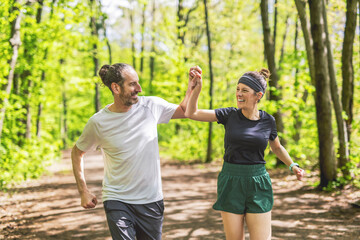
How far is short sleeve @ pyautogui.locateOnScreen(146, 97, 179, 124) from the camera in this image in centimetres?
323

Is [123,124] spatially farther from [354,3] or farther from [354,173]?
[354,3]

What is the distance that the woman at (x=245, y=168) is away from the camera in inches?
127

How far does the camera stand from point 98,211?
25.5 feet

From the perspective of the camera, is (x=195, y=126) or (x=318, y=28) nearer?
(x=318, y=28)

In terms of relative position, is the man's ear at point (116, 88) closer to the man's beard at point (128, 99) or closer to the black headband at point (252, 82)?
the man's beard at point (128, 99)

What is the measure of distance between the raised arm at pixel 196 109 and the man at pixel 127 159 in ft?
1.17

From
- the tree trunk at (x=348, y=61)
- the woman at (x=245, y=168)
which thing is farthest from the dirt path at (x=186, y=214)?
the woman at (x=245, y=168)

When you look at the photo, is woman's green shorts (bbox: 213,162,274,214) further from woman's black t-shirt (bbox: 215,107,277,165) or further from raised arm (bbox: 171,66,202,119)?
raised arm (bbox: 171,66,202,119)

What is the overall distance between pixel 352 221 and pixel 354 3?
5.13 meters

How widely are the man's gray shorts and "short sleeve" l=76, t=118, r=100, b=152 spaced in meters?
0.51

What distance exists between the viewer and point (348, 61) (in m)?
8.87

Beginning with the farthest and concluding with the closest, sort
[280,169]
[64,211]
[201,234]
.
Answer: [280,169] < [64,211] < [201,234]

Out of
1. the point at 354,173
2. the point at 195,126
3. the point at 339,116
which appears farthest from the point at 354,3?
the point at 195,126

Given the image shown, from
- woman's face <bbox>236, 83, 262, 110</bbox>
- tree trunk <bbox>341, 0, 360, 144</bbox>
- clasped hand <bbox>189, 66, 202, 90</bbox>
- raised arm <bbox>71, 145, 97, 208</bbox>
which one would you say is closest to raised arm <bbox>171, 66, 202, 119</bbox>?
clasped hand <bbox>189, 66, 202, 90</bbox>
